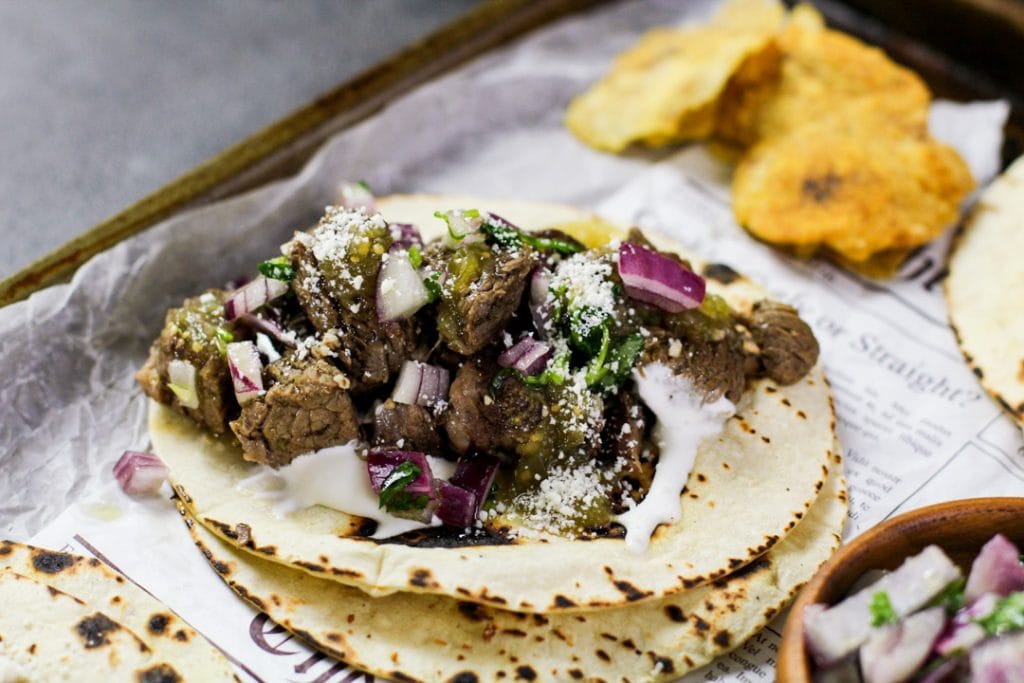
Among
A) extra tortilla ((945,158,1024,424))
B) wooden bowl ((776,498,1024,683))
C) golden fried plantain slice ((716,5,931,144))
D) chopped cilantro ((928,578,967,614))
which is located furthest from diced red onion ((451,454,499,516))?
golden fried plantain slice ((716,5,931,144))

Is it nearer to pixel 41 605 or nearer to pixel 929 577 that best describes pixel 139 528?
pixel 41 605

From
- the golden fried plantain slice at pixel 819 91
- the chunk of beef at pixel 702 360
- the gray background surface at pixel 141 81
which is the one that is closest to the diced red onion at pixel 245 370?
the chunk of beef at pixel 702 360

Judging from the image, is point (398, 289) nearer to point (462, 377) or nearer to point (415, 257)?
point (415, 257)

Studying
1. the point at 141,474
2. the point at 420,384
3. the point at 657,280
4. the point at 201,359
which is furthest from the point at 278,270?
the point at 657,280

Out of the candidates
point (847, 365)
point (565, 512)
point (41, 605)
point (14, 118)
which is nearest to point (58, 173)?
point (14, 118)

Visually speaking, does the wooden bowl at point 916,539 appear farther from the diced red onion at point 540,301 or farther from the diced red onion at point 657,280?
the diced red onion at point 540,301

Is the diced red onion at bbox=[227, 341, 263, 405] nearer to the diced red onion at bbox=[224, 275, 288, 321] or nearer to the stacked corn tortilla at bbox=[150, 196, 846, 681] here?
the diced red onion at bbox=[224, 275, 288, 321]
